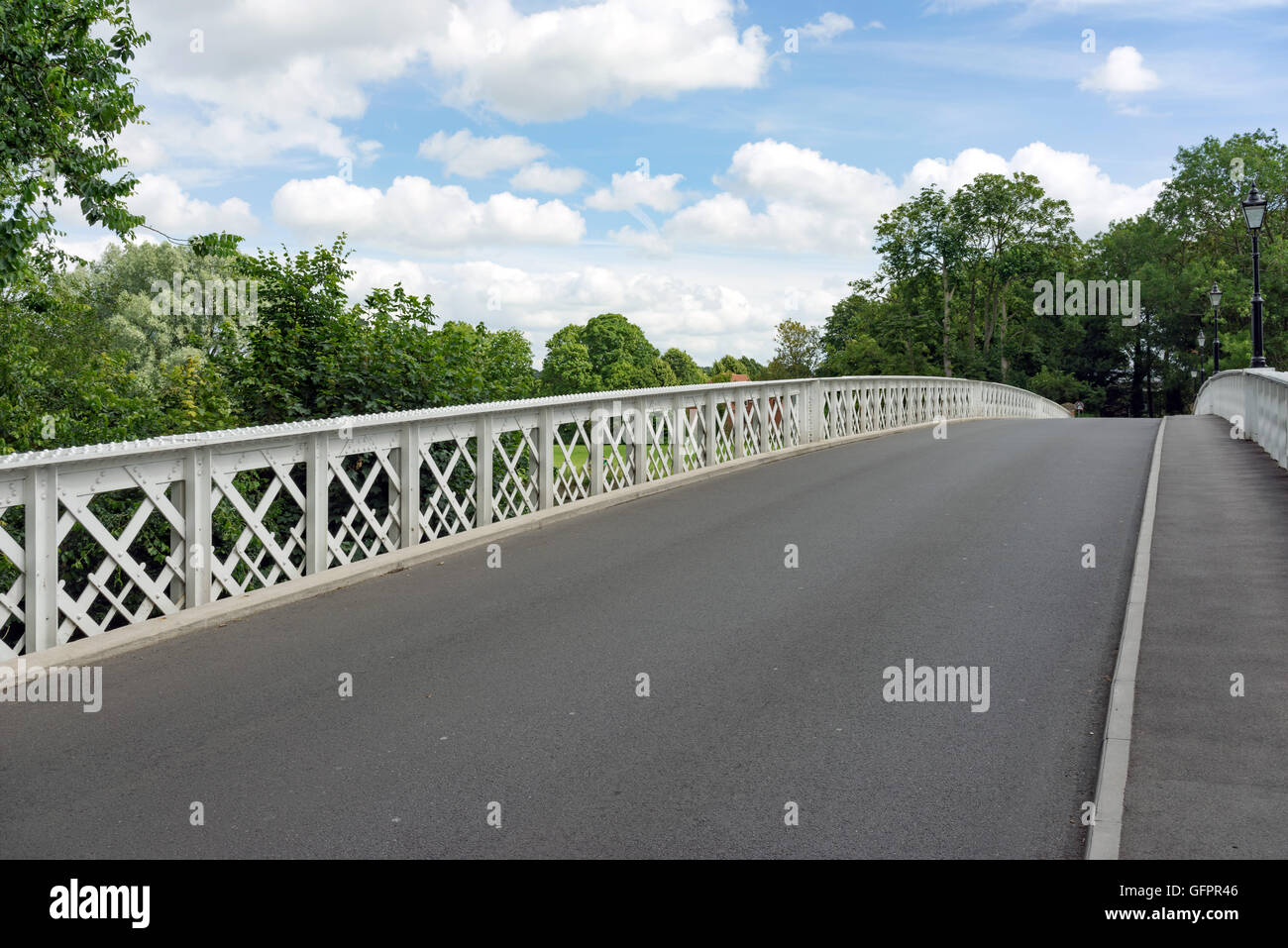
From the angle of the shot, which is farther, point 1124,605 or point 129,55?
point 129,55

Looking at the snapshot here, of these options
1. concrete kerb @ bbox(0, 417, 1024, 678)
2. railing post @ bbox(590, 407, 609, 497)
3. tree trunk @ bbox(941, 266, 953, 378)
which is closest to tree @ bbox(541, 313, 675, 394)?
tree trunk @ bbox(941, 266, 953, 378)

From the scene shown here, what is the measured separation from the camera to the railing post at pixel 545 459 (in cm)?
1262

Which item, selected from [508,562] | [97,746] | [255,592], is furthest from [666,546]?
[97,746]

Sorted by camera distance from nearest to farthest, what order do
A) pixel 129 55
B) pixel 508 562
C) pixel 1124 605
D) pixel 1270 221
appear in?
pixel 1124 605, pixel 508 562, pixel 129 55, pixel 1270 221

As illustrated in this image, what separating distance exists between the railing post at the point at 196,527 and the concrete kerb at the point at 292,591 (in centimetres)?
15

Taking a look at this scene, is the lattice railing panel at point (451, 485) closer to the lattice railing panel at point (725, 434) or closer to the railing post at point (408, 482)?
the railing post at point (408, 482)

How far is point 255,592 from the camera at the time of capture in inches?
329

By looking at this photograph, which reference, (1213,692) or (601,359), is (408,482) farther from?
(601,359)

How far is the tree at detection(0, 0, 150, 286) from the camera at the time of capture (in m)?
15.3
